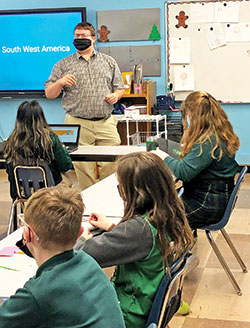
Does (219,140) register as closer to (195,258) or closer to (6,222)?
(195,258)

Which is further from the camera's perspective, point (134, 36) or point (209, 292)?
point (134, 36)

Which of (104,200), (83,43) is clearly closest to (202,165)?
(104,200)

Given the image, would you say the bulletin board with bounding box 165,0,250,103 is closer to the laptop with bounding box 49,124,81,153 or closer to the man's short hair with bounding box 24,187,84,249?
the laptop with bounding box 49,124,81,153

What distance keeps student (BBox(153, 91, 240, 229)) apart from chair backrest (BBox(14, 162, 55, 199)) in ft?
2.96

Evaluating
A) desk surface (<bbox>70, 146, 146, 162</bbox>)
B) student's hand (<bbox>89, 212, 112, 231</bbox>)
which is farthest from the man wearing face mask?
student's hand (<bbox>89, 212, 112, 231</bbox>)

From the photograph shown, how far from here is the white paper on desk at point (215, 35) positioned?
21.7 feet

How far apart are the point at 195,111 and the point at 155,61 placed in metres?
3.54

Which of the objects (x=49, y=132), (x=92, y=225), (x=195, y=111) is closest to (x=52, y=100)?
(x=49, y=132)

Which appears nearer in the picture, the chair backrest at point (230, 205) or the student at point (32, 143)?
the chair backrest at point (230, 205)

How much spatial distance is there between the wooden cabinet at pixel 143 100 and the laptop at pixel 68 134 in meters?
2.08

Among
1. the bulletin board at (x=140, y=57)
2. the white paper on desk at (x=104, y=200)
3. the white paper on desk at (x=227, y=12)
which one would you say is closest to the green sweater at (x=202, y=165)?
the white paper on desk at (x=104, y=200)

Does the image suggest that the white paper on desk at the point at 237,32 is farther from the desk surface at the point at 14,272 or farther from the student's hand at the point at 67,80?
the desk surface at the point at 14,272

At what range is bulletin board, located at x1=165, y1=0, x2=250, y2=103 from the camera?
658cm

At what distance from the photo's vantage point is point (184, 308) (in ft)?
11.1
